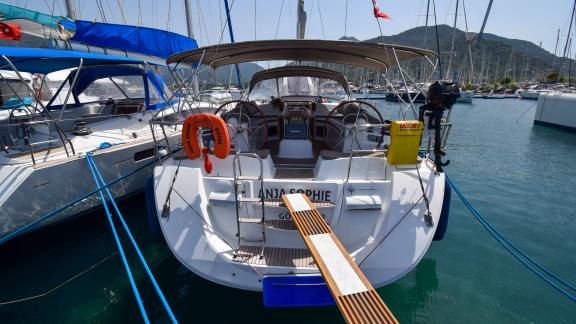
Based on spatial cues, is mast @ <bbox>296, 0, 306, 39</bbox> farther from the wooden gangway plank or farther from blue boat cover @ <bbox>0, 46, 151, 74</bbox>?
the wooden gangway plank

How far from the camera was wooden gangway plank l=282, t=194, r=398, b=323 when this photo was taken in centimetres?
176

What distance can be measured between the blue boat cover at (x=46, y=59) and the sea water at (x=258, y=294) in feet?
9.93

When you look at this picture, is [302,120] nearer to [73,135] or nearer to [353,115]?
[353,115]

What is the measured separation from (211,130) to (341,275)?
2.10m

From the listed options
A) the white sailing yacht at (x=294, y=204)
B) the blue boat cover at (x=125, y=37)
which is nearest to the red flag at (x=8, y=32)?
the blue boat cover at (x=125, y=37)

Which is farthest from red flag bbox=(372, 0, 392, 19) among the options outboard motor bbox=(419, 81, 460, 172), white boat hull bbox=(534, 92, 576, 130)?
white boat hull bbox=(534, 92, 576, 130)

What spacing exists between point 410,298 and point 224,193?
2.65m

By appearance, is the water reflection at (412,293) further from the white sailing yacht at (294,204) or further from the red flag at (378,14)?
the red flag at (378,14)

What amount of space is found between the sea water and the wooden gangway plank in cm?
124

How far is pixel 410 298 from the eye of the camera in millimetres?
3547

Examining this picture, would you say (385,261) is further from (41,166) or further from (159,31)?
(159,31)

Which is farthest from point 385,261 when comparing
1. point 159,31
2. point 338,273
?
point 159,31

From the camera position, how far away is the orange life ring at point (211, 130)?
3.20 m

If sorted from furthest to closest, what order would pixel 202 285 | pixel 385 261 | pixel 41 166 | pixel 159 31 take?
pixel 159 31
pixel 41 166
pixel 202 285
pixel 385 261
